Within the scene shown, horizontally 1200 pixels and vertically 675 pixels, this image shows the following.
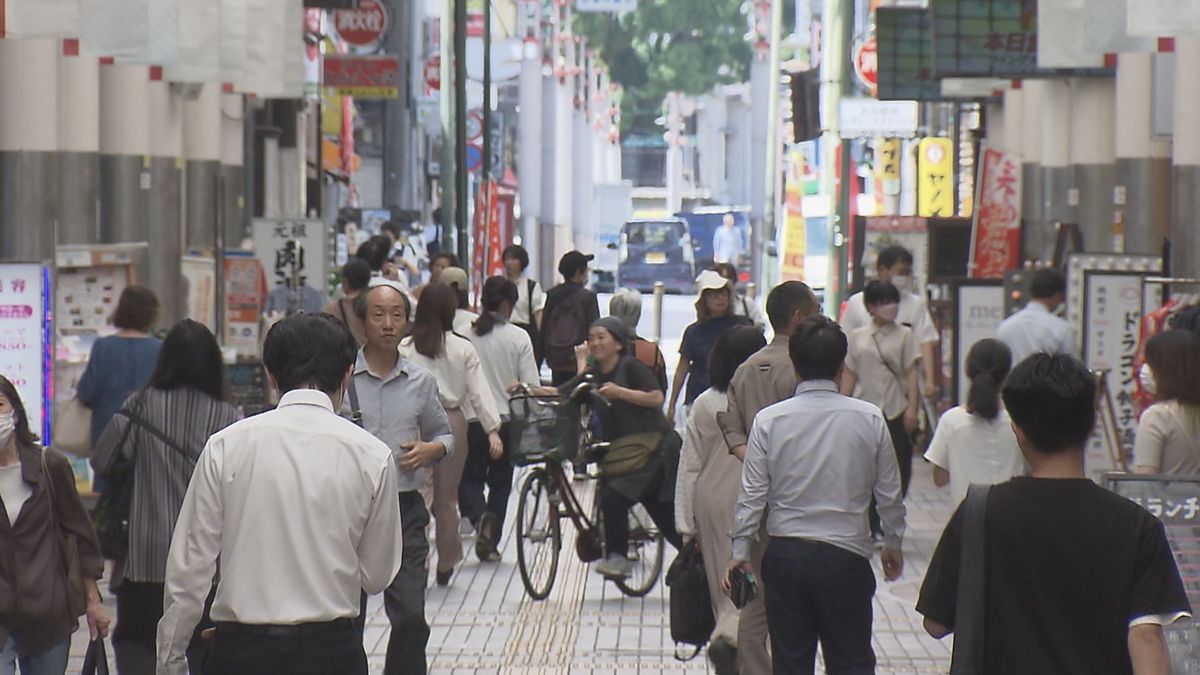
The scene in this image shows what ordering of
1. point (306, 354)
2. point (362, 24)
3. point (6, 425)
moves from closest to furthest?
point (306, 354) → point (6, 425) → point (362, 24)

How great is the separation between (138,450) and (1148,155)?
11.8 m

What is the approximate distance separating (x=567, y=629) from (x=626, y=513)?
3.18 feet

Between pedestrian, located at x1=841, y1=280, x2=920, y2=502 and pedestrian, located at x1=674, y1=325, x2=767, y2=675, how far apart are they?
4.82m

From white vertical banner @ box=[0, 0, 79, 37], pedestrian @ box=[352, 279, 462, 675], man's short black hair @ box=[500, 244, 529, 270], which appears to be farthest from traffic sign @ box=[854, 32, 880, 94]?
pedestrian @ box=[352, 279, 462, 675]

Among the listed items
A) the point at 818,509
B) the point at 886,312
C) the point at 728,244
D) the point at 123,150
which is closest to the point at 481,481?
the point at 886,312

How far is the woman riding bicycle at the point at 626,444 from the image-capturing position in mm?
11547

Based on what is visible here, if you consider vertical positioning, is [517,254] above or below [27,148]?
below

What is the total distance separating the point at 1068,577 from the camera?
4609 millimetres

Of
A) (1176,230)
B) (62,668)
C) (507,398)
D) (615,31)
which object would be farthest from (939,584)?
(615,31)

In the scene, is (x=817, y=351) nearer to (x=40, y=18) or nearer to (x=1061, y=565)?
(x=1061, y=565)

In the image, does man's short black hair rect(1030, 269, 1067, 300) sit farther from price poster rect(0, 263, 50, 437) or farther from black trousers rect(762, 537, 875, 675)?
black trousers rect(762, 537, 875, 675)

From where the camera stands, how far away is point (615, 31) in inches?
3844

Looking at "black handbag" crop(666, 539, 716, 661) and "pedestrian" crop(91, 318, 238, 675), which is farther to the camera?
A: "black handbag" crop(666, 539, 716, 661)

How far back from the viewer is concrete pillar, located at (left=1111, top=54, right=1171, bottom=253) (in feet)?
56.3
